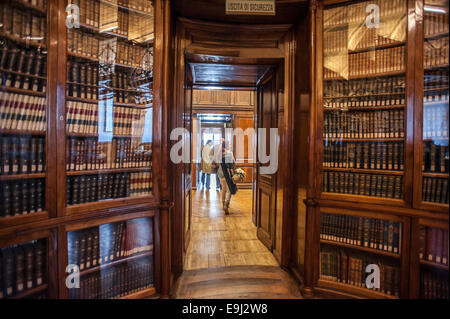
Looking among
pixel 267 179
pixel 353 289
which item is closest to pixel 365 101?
pixel 267 179

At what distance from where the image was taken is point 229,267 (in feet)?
8.71

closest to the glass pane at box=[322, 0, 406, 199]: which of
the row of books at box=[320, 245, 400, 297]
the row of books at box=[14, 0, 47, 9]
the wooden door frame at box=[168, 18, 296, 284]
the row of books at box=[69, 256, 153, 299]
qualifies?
the wooden door frame at box=[168, 18, 296, 284]

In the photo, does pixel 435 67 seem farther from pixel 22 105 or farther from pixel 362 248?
pixel 22 105

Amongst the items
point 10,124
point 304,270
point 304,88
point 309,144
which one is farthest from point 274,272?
point 10,124

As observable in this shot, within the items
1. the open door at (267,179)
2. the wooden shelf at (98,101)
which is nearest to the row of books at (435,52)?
the open door at (267,179)

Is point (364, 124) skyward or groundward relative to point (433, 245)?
skyward

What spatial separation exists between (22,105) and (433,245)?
3.28m

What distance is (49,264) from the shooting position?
153 centimetres

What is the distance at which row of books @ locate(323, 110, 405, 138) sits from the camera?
1913 mm

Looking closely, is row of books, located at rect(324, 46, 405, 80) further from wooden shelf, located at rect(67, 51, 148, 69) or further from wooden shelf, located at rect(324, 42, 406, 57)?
wooden shelf, located at rect(67, 51, 148, 69)

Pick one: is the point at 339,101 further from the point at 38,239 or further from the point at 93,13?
the point at 38,239

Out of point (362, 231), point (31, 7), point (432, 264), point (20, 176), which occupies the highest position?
→ point (31, 7)
